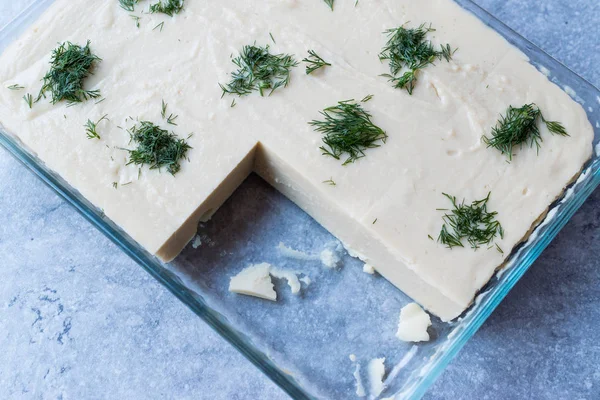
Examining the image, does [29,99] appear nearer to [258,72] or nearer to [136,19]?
[136,19]

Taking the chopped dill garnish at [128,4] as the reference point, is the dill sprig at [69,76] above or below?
below

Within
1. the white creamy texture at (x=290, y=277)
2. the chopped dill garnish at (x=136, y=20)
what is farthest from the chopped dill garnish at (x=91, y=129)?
the white creamy texture at (x=290, y=277)

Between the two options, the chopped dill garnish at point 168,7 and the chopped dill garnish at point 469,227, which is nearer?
the chopped dill garnish at point 469,227

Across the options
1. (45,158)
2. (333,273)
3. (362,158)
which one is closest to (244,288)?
(333,273)

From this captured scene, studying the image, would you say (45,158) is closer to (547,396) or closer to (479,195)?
(479,195)

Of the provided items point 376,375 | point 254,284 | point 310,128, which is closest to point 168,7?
point 310,128

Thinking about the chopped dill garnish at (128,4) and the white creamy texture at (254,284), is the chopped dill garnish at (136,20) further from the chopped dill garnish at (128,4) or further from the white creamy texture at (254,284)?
the white creamy texture at (254,284)
